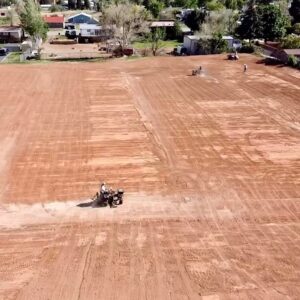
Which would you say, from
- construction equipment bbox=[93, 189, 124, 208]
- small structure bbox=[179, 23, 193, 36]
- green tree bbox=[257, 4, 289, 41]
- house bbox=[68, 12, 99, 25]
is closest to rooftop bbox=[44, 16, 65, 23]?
house bbox=[68, 12, 99, 25]

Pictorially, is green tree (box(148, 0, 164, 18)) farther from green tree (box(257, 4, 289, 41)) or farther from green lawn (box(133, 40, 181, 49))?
green tree (box(257, 4, 289, 41))

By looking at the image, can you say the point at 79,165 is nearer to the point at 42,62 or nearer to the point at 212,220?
the point at 212,220

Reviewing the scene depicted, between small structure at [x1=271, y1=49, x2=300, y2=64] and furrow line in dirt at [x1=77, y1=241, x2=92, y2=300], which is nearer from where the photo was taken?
furrow line in dirt at [x1=77, y1=241, x2=92, y2=300]

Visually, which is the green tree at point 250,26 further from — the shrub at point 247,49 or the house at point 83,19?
the house at point 83,19

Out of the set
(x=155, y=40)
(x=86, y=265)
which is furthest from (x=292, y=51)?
(x=86, y=265)

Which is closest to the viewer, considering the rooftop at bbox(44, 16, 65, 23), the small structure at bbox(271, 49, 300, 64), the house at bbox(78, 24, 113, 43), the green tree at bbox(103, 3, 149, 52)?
the small structure at bbox(271, 49, 300, 64)

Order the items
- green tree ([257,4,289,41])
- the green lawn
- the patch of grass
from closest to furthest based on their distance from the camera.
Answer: the patch of grass → green tree ([257,4,289,41]) → the green lawn

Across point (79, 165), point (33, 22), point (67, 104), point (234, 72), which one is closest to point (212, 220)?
point (79, 165)

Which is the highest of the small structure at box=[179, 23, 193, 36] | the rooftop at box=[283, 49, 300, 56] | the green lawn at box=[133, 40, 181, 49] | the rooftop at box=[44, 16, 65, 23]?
the rooftop at box=[283, 49, 300, 56]
